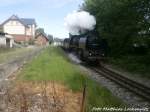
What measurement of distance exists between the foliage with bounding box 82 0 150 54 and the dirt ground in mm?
15957

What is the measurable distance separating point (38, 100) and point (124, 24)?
21.1m

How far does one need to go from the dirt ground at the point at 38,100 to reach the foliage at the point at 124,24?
16.0 m

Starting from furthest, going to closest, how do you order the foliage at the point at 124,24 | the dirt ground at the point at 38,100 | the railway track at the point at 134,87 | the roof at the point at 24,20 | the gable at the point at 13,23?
the roof at the point at 24,20 < the gable at the point at 13,23 < the foliage at the point at 124,24 < the railway track at the point at 134,87 < the dirt ground at the point at 38,100

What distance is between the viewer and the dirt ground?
37.1 feet

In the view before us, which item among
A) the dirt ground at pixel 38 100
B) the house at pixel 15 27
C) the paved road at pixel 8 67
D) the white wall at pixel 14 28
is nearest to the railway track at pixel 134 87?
the dirt ground at pixel 38 100

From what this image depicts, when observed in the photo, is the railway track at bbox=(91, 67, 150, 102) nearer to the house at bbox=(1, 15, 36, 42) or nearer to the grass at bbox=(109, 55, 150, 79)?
the grass at bbox=(109, 55, 150, 79)

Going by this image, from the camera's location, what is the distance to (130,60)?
32.7 metres

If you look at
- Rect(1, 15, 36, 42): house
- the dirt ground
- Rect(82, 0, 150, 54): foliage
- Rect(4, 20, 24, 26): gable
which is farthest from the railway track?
Rect(4, 20, 24, 26): gable

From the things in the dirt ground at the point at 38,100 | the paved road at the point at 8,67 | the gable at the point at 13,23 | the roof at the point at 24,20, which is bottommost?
the paved road at the point at 8,67

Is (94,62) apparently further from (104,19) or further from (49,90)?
(49,90)

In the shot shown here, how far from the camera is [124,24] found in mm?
32469

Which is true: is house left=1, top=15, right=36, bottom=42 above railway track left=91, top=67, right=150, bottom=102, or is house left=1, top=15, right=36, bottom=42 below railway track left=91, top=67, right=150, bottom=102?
above

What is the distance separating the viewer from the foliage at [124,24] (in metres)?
30.2

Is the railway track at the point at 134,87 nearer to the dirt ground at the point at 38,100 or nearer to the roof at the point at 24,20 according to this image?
the dirt ground at the point at 38,100
